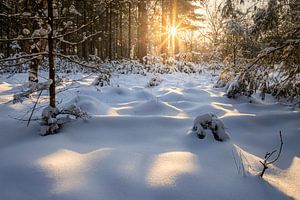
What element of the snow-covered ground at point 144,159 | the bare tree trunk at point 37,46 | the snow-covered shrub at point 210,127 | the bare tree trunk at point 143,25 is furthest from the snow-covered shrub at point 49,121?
the bare tree trunk at point 143,25

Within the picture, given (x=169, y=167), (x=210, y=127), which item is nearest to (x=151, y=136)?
(x=210, y=127)

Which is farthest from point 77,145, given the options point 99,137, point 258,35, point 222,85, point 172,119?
point 222,85

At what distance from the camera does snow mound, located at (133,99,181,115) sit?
5043 millimetres

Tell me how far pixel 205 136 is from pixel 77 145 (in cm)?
165

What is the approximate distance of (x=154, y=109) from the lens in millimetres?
5156

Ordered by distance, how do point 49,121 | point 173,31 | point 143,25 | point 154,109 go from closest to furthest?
point 49,121 → point 154,109 → point 143,25 → point 173,31

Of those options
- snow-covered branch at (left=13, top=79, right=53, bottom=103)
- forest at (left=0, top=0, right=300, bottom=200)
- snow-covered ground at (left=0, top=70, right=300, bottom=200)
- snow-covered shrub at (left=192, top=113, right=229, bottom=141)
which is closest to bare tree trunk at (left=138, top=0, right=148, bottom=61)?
forest at (left=0, top=0, right=300, bottom=200)

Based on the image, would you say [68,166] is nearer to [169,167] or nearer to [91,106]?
[169,167]

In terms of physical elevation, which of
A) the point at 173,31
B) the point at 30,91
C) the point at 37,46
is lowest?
the point at 30,91

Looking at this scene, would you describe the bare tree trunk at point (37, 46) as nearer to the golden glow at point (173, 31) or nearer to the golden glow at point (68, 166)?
the golden glow at point (68, 166)

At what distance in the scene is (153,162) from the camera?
2936 millimetres

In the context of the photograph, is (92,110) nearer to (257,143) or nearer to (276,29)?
(257,143)

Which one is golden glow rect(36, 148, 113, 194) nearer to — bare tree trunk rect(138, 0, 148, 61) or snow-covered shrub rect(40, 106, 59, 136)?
snow-covered shrub rect(40, 106, 59, 136)

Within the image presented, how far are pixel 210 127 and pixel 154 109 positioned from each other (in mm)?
1594
